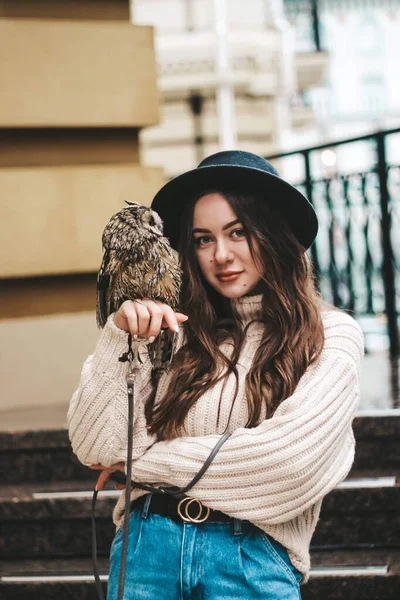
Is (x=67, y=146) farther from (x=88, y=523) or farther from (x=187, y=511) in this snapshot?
(x=187, y=511)

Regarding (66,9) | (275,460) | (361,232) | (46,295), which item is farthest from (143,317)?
(361,232)

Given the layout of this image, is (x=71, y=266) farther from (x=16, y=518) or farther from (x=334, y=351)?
(x=334, y=351)

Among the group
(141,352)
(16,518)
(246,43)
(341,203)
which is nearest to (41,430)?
(16,518)

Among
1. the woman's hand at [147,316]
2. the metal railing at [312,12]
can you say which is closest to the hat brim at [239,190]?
the woman's hand at [147,316]

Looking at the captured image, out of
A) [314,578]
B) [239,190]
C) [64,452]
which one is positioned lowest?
[314,578]

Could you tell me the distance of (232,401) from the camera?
6.80 feet

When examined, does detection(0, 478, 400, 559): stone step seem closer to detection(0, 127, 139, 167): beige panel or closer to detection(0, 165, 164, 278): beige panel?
detection(0, 165, 164, 278): beige panel

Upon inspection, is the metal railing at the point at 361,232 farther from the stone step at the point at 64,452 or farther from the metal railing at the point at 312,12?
the metal railing at the point at 312,12

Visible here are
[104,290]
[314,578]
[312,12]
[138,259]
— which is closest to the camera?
[138,259]

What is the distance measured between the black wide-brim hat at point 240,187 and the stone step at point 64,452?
1.58 meters

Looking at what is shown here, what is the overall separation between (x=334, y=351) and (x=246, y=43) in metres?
11.2

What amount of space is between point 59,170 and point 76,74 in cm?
53

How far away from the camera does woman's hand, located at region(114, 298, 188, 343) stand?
175 centimetres

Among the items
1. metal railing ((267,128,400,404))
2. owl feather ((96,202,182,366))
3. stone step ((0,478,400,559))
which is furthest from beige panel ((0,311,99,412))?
owl feather ((96,202,182,366))
